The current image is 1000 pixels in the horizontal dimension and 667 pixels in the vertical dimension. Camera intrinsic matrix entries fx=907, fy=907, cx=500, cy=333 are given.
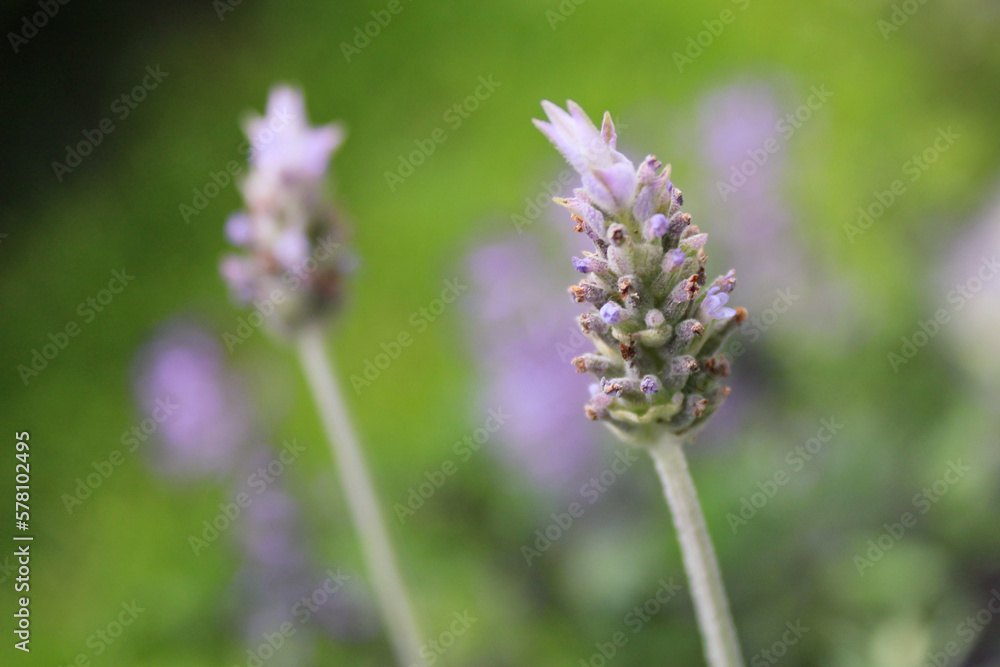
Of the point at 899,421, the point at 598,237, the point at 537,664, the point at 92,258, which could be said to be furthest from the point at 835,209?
the point at 92,258

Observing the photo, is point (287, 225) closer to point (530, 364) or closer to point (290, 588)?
point (530, 364)

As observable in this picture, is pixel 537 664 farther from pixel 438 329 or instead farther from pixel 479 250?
pixel 438 329

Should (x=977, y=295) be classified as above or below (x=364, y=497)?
below

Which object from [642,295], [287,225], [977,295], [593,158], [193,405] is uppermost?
[193,405]

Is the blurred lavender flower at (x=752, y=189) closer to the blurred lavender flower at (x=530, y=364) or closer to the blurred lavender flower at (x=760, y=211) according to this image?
the blurred lavender flower at (x=760, y=211)

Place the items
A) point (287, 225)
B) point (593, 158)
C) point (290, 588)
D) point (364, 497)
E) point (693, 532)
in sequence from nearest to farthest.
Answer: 1. point (593, 158)
2. point (693, 532)
3. point (287, 225)
4. point (364, 497)
5. point (290, 588)

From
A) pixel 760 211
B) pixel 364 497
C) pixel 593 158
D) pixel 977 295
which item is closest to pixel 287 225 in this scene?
pixel 364 497

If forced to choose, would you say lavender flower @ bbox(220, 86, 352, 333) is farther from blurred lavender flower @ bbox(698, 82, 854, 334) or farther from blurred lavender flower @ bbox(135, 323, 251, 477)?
blurred lavender flower @ bbox(698, 82, 854, 334)
